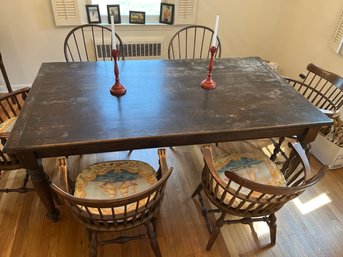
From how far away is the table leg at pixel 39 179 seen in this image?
3.96 ft

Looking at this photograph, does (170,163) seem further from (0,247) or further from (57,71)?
(0,247)

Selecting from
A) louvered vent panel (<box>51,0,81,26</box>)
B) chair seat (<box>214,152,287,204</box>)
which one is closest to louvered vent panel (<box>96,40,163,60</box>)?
louvered vent panel (<box>51,0,81,26</box>)

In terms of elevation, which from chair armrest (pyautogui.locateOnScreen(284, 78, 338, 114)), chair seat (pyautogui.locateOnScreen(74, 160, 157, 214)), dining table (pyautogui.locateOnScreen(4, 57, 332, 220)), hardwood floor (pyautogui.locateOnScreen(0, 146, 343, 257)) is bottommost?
hardwood floor (pyautogui.locateOnScreen(0, 146, 343, 257))

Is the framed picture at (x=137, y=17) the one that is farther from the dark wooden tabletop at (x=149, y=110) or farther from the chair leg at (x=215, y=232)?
the chair leg at (x=215, y=232)

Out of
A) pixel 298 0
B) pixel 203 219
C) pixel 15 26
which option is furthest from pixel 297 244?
pixel 15 26

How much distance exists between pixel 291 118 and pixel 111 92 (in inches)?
40.7

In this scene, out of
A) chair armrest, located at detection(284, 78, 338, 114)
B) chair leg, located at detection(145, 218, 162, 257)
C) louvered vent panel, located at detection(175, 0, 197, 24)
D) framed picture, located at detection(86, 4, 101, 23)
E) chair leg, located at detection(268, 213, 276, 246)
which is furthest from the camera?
louvered vent panel, located at detection(175, 0, 197, 24)

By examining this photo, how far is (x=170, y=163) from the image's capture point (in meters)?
2.10

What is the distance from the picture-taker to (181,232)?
1.63 meters

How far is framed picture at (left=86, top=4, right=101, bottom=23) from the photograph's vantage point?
2.48 metres

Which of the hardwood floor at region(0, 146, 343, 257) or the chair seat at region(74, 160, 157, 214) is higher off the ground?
the chair seat at region(74, 160, 157, 214)

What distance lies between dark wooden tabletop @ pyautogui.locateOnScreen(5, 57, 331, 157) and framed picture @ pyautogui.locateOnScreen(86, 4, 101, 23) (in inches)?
41.1

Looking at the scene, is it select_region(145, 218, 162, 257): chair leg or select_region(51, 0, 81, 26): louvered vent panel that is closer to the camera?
select_region(145, 218, 162, 257): chair leg

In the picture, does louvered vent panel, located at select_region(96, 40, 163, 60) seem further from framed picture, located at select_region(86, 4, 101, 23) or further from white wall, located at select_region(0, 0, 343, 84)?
framed picture, located at select_region(86, 4, 101, 23)
